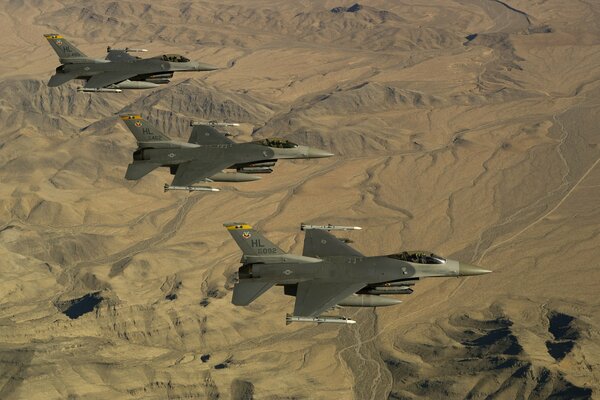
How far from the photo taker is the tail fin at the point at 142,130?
242ft

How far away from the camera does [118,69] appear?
8100cm

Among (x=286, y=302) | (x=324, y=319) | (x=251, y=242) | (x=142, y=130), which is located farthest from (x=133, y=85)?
(x=286, y=302)

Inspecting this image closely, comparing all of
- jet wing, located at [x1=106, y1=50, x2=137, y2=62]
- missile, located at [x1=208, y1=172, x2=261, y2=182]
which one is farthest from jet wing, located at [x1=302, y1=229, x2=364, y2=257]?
jet wing, located at [x1=106, y1=50, x2=137, y2=62]

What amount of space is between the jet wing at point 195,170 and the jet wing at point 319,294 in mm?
15373

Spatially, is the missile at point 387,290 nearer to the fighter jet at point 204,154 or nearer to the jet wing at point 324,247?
the jet wing at point 324,247

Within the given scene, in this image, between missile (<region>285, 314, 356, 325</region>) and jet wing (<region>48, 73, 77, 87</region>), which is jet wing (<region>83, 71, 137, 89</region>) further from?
missile (<region>285, 314, 356, 325</region>)

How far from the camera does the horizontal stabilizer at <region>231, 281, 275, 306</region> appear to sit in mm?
60781

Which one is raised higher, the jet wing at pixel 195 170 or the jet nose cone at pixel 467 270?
the jet wing at pixel 195 170

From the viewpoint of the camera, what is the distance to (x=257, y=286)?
61.9 meters

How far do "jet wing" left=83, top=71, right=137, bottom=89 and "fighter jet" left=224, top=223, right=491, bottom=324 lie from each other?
25.7 m

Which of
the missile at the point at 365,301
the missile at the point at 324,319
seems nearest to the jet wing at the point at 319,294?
the missile at the point at 324,319

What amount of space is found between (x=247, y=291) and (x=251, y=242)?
150 inches

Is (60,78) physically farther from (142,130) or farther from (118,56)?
(142,130)

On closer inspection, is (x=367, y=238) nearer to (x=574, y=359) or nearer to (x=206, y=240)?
(x=206, y=240)
